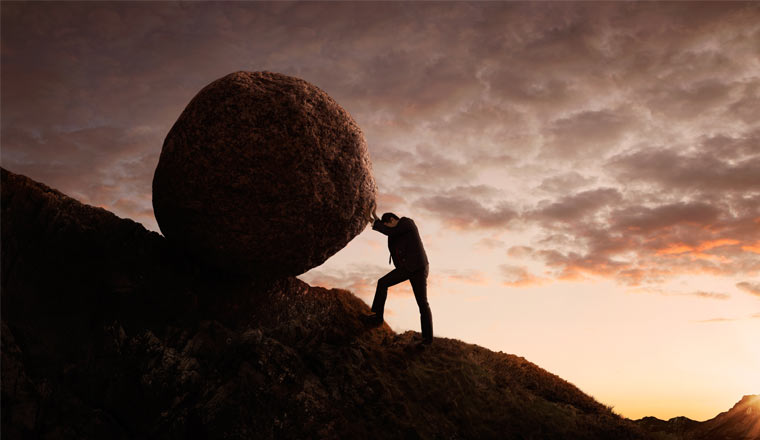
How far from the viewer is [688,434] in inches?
540

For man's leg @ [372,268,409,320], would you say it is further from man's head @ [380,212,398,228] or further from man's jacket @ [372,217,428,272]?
man's head @ [380,212,398,228]

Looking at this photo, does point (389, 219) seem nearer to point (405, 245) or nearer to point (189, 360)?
point (405, 245)

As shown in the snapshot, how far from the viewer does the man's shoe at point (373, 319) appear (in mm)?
11383

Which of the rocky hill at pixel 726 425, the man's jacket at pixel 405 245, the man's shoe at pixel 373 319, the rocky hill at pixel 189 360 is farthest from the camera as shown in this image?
the rocky hill at pixel 726 425

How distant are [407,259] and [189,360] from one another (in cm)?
475

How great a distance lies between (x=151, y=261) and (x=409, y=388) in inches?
225

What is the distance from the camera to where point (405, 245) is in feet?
36.2

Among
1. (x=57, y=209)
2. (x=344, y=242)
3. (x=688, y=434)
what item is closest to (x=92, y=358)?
(x=57, y=209)

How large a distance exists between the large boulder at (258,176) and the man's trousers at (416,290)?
158 centimetres

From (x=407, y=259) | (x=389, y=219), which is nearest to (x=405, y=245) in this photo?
(x=407, y=259)

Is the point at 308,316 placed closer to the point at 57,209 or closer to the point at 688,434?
the point at 57,209

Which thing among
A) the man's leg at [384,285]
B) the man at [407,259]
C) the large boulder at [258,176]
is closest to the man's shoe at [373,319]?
the man's leg at [384,285]

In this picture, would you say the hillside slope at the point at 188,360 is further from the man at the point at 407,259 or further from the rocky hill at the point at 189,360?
the man at the point at 407,259

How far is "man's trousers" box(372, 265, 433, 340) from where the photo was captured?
36.2 ft
